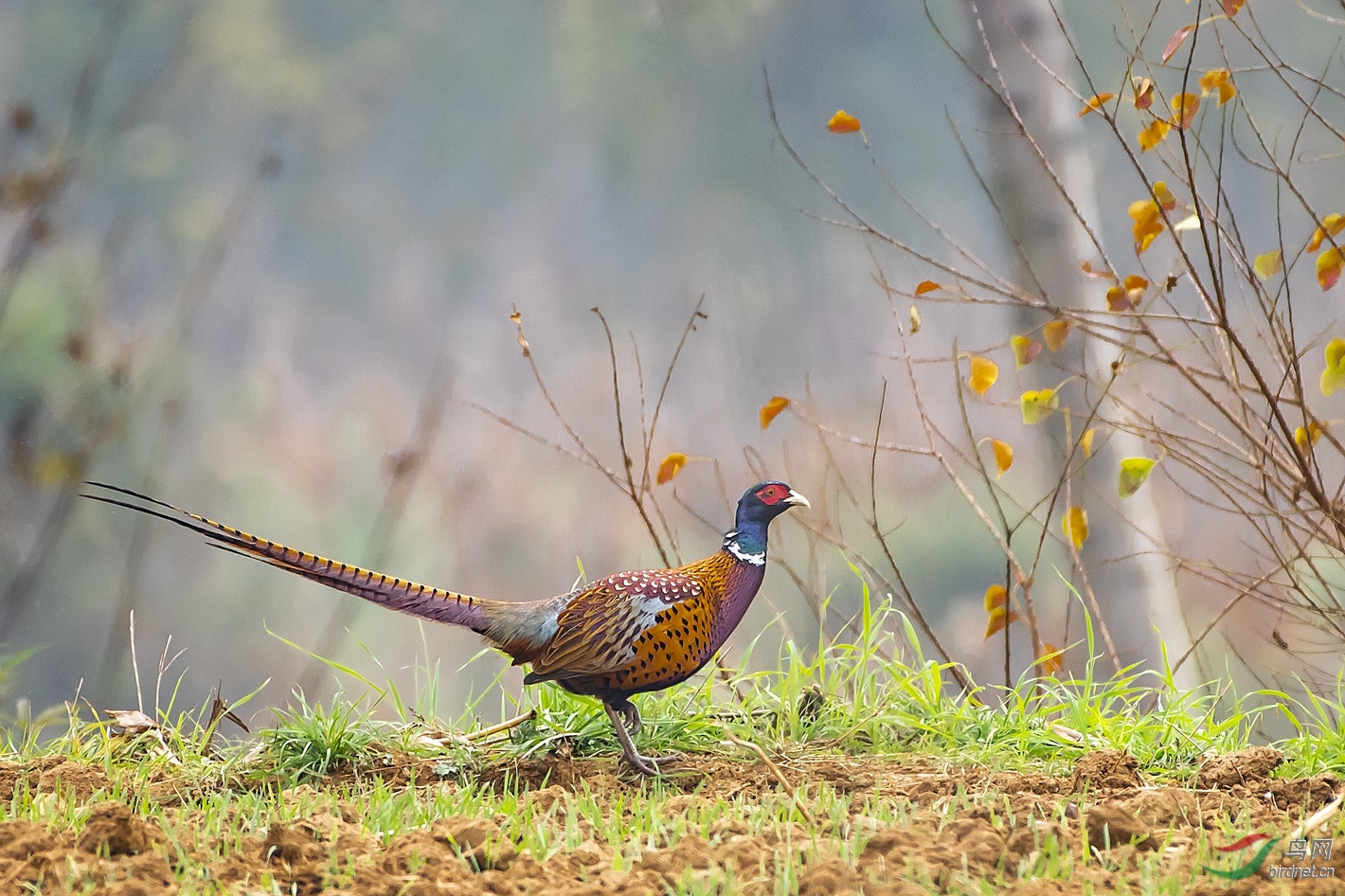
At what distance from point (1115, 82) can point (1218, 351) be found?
14.3 feet

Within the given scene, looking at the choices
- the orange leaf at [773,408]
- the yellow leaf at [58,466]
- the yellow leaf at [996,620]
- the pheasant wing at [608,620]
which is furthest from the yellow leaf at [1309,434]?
the yellow leaf at [58,466]

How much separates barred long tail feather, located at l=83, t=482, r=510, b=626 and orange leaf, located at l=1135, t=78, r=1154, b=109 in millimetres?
1985

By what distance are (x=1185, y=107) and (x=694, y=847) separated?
2119mm

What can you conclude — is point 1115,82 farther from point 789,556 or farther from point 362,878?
point 362,878

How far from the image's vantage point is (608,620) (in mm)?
2826

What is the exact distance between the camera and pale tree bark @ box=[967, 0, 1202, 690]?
4.31 meters

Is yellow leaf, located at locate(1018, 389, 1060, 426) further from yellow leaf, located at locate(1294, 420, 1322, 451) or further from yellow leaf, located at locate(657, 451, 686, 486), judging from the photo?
yellow leaf, located at locate(657, 451, 686, 486)

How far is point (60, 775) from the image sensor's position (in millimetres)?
2809

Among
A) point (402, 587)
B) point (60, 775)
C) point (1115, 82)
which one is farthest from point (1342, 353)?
point (1115, 82)

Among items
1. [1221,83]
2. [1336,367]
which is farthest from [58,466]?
[1336,367]

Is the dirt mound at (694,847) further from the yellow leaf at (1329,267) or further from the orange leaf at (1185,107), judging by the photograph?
the orange leaf at (1185,107)

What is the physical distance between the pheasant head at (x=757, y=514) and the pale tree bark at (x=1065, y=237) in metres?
1.74

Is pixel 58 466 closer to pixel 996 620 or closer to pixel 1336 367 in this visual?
pixel 996 620

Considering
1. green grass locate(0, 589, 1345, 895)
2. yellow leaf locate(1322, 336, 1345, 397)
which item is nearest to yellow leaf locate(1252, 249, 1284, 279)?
yellow leaf locate(1322, 336, 1345, 397)
